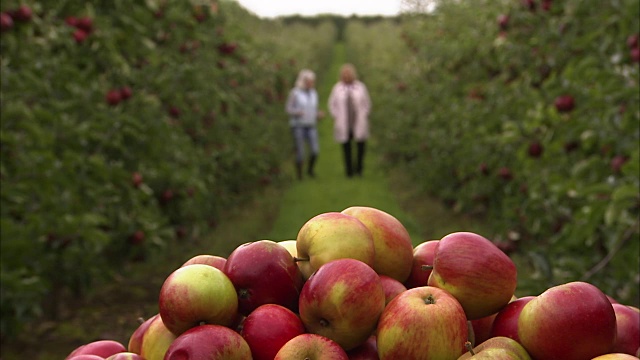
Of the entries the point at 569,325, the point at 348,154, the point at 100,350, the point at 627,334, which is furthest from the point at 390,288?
the point at 348,154

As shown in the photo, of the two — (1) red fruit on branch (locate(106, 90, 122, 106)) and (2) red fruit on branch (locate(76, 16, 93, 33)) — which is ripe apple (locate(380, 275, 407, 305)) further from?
(1) red fruit on branch (locate(106, 90, 122, 106))

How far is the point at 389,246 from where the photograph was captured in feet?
5.42

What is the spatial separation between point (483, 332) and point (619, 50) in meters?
3.14

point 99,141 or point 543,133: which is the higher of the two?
point 99,141

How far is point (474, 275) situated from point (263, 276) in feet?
1.34

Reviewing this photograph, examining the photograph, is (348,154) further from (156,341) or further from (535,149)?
(156,341)

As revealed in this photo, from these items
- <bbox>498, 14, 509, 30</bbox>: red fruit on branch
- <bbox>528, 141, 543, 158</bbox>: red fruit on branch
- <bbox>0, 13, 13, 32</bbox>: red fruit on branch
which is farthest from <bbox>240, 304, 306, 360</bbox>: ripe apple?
<bbox>498, 14, 509, 30</bbox>: red fruit on branch

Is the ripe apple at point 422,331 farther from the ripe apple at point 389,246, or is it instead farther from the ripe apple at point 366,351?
the ripe apple at point 389,246

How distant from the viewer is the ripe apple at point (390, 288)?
1.54m

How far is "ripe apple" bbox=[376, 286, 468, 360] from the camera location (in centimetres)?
133

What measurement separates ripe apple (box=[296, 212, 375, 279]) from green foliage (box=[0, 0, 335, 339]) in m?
2.26

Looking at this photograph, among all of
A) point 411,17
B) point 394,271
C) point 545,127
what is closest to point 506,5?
point 545,127

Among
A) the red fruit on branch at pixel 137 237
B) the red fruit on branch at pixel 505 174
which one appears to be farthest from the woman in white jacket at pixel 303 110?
the red fruit on branch at pixel 137 237

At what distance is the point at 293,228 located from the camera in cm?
806
